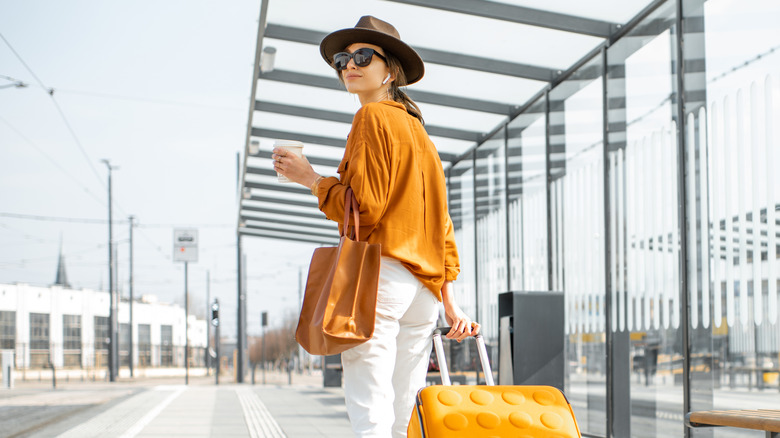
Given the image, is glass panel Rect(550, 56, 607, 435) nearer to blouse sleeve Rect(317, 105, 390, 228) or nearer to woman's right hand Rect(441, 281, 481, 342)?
woman's right hand Rect(441, 281, 481, 342)

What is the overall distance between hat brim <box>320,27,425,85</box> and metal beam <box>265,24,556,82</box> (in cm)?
→ 423

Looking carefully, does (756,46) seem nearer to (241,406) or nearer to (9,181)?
(241,406)

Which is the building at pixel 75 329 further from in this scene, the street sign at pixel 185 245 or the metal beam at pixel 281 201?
the metal beam at pixel 281 201

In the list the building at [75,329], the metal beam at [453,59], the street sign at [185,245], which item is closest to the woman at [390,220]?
the metal beam at [453,59]

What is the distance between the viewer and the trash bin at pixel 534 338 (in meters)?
5.50

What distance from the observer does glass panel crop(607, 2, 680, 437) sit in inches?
208

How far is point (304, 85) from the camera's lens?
788 centimetres

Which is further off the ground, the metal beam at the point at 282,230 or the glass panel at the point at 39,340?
the metal beam at the point at 282,230

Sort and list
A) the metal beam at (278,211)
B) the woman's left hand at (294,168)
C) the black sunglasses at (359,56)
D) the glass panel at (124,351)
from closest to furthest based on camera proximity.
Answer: the woman's left hand at (294,168)
the black sunglasses at (359,56)
the metal beam at (278,211)
the glass panel at (124,351)

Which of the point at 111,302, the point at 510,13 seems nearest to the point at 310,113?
the point at 510,13

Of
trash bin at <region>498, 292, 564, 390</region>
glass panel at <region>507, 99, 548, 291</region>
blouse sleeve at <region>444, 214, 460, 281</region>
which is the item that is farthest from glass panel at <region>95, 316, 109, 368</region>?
blouse sleeve at <region>444, 214, 460, 281</region>

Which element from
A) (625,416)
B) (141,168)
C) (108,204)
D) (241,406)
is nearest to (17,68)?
(241,406)

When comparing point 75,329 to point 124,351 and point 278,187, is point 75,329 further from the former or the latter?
point 278,187

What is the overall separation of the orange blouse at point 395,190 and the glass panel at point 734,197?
2.64 meters
